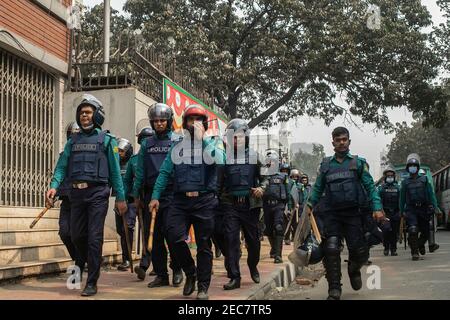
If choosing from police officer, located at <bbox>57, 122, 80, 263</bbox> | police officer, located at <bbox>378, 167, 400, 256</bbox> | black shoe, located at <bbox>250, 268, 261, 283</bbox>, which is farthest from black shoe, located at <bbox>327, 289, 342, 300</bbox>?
police officer, located at <bbox>378, 167, 400, 256</bbox>

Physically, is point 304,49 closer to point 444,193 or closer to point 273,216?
point 444,193

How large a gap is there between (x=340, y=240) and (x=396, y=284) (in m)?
1.63

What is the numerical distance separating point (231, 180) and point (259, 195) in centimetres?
36

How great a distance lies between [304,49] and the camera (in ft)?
70.3

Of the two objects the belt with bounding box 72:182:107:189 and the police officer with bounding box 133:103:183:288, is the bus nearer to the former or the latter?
the police officer with bounding box 133:103:183:288

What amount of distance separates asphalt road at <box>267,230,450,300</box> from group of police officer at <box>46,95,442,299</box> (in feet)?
1.24

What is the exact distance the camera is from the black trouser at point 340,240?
19.6 ft

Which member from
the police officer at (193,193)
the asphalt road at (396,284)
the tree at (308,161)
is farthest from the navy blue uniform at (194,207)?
the tree at (308,161)

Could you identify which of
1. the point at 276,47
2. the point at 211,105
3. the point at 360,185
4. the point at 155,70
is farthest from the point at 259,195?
the point at 276,47

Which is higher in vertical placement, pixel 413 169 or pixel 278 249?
pixel 413 169

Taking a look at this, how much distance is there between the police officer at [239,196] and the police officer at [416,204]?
4579 mm

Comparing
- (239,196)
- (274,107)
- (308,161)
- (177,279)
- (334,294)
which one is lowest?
(334,294)

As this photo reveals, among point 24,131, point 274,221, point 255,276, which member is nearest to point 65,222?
point 255,276

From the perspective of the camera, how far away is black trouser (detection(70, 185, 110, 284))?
5.55 meters
